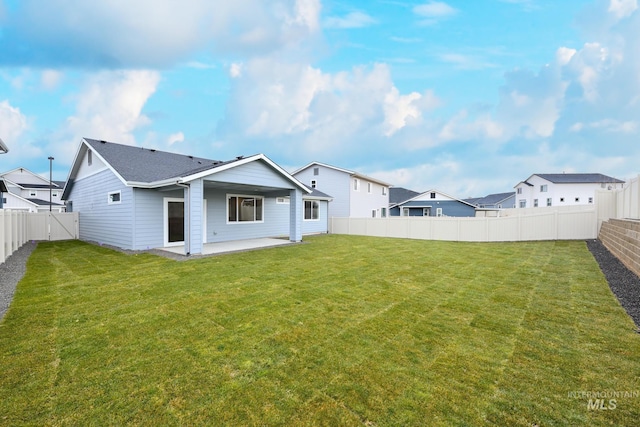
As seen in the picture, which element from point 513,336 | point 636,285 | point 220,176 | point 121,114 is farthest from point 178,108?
point 636,285

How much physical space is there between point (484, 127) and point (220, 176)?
1799cm

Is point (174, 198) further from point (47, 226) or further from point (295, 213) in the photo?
point (47, 226)

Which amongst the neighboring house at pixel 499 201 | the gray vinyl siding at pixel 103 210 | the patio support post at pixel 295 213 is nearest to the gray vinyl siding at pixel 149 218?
the gray vinyl siding at pixel 103 210

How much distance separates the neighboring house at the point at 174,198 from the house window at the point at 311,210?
7.40 feet

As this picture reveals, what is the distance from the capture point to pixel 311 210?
19.1m

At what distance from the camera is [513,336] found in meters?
3.64

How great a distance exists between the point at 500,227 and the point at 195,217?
45.1ft

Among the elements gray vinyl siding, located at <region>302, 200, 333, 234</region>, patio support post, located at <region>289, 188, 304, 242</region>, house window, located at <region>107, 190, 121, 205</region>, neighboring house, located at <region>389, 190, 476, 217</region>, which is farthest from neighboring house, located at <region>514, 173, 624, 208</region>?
house window, located at <region>107, 190, 121, 205</region>

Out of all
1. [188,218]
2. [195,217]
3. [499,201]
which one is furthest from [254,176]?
[499,201]

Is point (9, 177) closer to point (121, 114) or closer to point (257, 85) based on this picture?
point (121, 114)

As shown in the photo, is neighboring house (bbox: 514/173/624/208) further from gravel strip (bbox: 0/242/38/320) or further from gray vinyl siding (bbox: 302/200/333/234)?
gravel strip (bbox: 0/242/38/320)

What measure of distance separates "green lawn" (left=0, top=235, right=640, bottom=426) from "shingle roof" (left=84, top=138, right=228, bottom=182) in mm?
5656

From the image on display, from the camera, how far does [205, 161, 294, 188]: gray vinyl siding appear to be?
10348 millimetres

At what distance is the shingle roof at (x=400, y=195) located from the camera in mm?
35406
